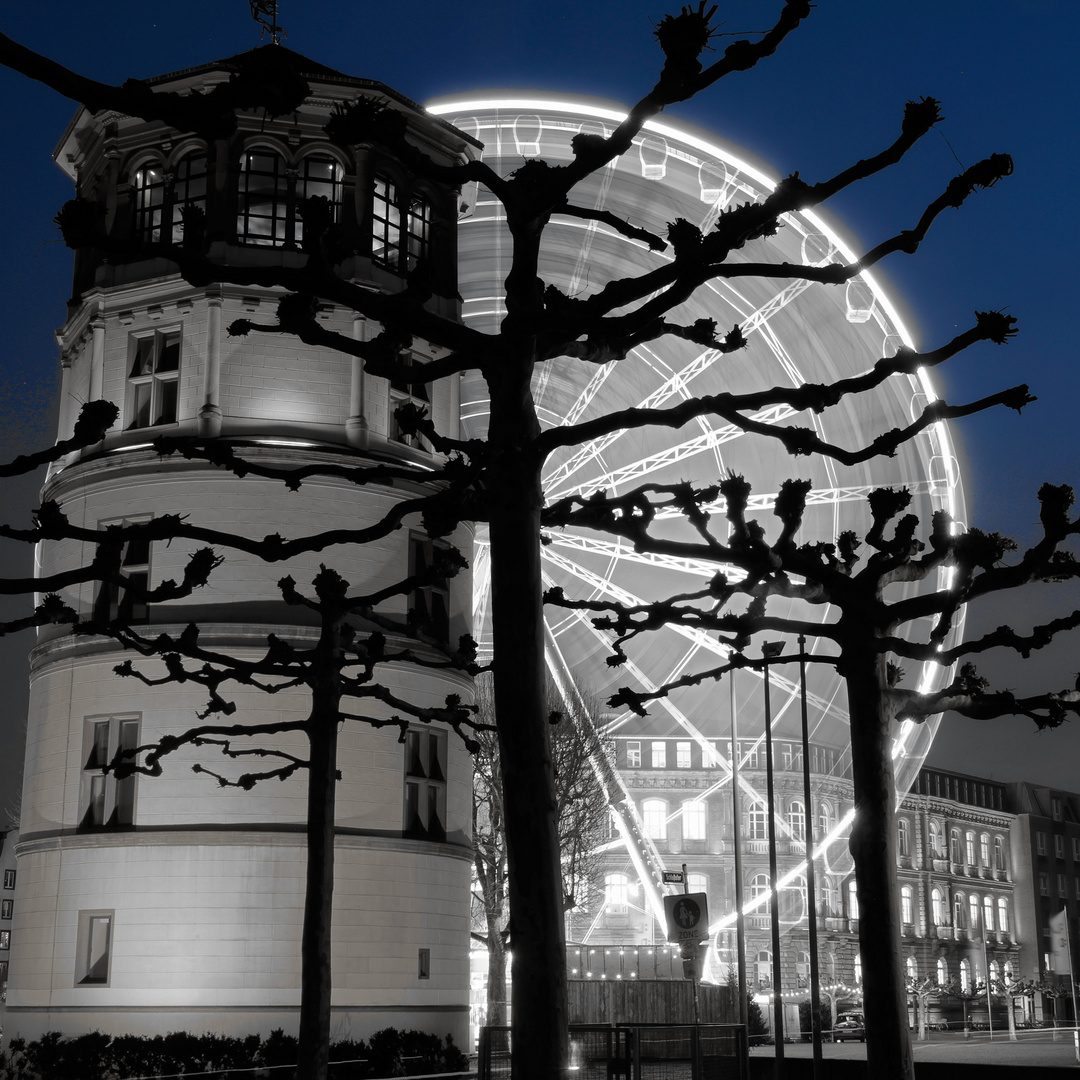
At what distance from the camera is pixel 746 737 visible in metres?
75.8

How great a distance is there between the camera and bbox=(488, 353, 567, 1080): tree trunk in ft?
33.7

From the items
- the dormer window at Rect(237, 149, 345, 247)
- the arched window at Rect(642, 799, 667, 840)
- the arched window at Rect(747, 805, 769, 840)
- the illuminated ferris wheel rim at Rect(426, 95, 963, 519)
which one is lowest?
the arched window at Rect(747, 805, 769, 840)

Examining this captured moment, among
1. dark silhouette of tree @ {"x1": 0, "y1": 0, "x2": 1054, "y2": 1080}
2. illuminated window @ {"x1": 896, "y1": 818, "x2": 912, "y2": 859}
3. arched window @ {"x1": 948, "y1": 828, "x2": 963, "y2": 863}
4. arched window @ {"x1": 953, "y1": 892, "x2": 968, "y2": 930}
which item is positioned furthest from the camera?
arched window @ {"x1": 948, "y1": 828, "x2": 963, "y2": 863}

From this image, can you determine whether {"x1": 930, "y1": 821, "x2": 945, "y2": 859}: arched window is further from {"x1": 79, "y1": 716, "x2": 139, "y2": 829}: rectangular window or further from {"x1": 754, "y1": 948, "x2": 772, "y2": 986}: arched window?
{"x1": 79, "y1": 716, "x2": 139, "y2": 829}: rectangular window

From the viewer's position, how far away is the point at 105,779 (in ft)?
111

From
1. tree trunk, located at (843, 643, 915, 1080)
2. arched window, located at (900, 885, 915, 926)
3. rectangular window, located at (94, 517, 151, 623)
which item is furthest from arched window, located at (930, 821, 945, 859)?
tree trunk, located at (843, 643, 915, 1080)

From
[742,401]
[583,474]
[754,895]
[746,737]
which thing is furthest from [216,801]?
[754,895]

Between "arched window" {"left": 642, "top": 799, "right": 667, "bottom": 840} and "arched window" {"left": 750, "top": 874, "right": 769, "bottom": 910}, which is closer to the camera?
"arched window" {"left": 750, "top": 874, "right": 769, "bottom": 910}

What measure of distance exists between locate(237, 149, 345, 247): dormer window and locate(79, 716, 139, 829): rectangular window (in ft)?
38.8

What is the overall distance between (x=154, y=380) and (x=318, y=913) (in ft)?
63.7

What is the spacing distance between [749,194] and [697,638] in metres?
19.8

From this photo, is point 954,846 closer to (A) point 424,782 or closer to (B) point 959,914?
(B) point 959,914

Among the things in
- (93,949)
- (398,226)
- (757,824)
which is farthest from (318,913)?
(757,824)

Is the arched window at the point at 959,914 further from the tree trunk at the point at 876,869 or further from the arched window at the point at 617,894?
the tree trunk at the point at 876,869
